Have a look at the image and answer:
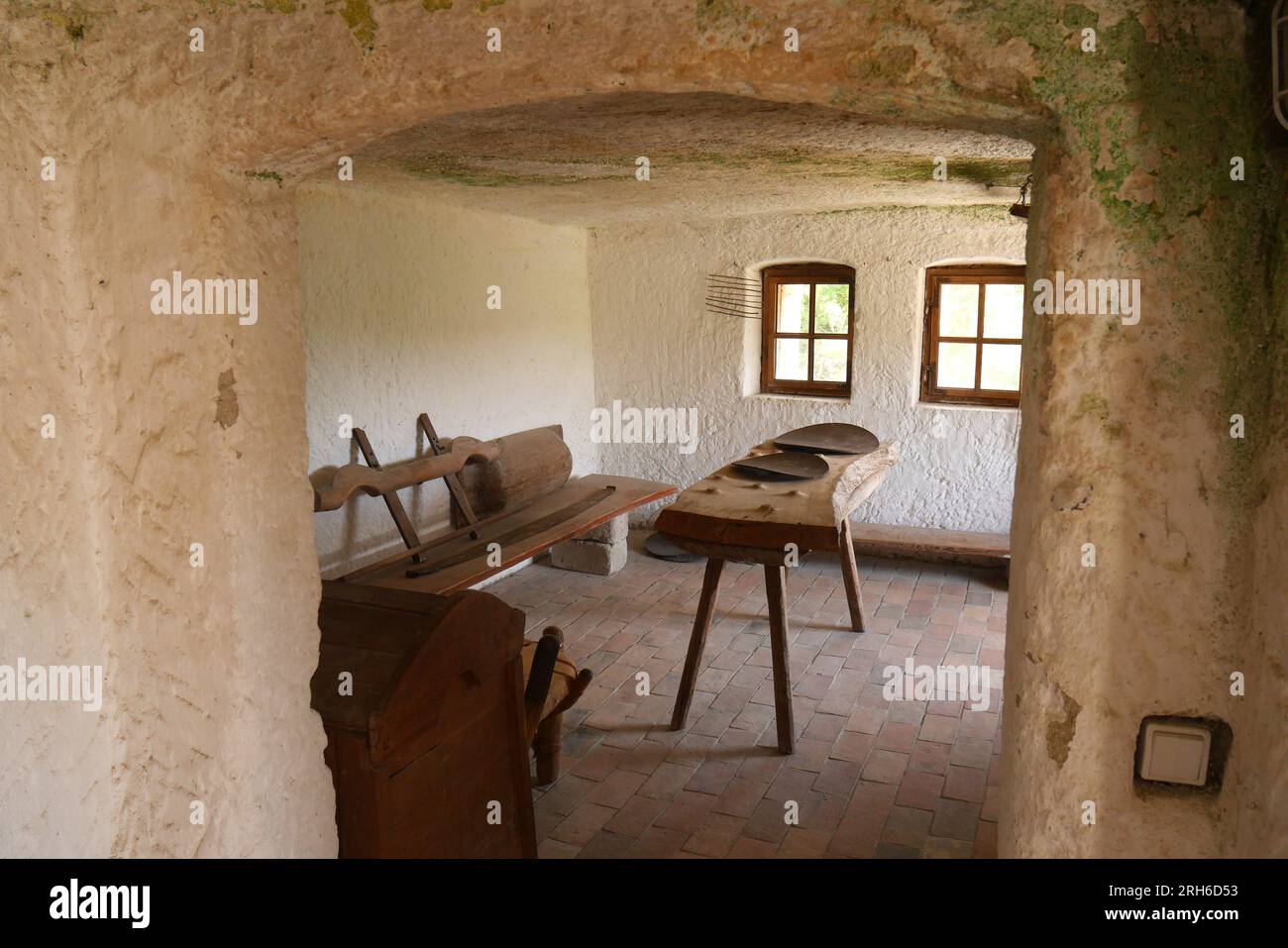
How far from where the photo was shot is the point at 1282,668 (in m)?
1.33

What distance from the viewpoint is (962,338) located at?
6371mm

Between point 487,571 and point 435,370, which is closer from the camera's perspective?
point 487,571

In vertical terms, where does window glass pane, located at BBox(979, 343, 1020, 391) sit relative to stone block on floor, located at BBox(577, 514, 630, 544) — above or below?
above

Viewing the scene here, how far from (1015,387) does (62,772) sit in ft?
19.1

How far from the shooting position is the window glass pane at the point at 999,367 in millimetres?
6270

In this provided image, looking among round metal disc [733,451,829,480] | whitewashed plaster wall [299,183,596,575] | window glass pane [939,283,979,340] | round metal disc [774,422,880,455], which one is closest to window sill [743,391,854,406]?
window glass pane [939,283,979,340]

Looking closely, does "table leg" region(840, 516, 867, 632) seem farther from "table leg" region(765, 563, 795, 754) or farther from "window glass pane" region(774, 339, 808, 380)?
"window glass pane" region(774, 339, 808, 380)

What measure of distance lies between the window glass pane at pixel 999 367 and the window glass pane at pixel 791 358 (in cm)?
122

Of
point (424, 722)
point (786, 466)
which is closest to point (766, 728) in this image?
point (786, 466)

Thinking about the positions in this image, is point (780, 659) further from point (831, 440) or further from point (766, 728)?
point (831, 440)

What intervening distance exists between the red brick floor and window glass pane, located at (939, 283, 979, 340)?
1586 mm

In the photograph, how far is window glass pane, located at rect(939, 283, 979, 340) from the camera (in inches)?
249
